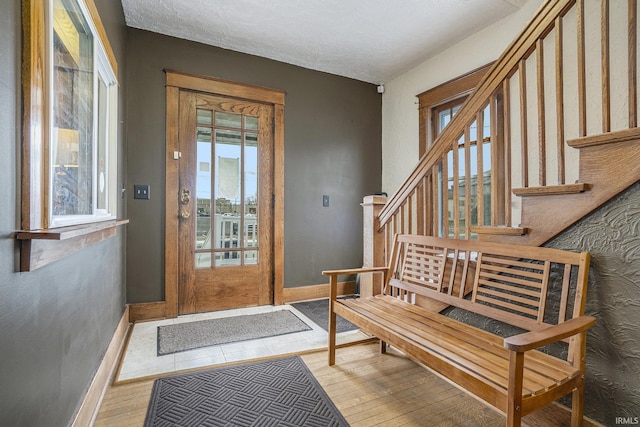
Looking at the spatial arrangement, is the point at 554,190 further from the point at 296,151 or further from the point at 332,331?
the point at 296,151

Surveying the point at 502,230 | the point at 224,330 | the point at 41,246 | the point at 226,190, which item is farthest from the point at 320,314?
the point at 41,246

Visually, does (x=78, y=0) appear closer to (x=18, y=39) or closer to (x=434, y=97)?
(x=18, y=39)

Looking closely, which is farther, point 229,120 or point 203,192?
point 229,120

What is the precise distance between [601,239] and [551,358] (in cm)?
53

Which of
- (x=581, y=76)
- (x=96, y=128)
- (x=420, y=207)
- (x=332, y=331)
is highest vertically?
(x=581, y=76)

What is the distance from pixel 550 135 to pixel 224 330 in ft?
9.52

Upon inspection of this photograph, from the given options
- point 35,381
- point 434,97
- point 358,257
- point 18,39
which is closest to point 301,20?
point 434,97

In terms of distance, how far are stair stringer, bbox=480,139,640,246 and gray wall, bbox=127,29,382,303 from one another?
227 centimetres

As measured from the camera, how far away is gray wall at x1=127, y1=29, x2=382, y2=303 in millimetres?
2793

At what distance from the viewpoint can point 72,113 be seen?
1.35 meters

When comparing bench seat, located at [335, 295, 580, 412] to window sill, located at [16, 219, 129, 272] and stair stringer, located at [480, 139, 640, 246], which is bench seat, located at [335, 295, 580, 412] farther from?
window sill, located at [16, 219, 129, 272]

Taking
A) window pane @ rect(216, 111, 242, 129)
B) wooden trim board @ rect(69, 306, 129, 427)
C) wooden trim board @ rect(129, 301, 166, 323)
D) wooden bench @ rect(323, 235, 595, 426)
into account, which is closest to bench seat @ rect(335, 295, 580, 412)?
wooden bench @ rect(323, 235, 595, 426)

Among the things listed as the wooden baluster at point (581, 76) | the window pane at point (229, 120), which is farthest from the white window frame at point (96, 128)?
the wooden baluster at point (581, 76)

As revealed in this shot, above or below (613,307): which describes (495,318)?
below
